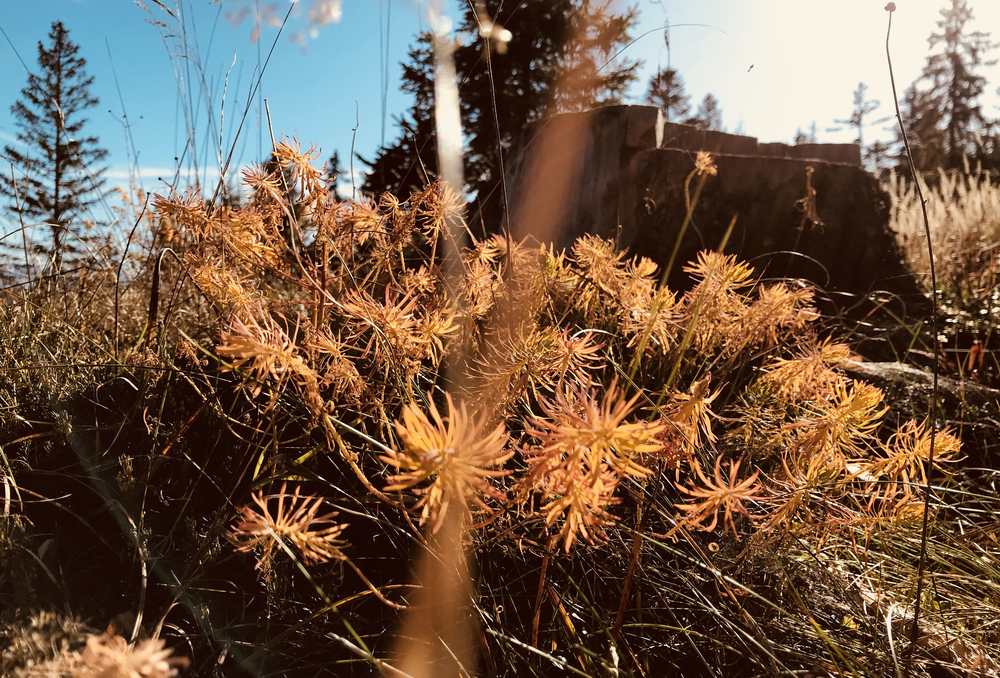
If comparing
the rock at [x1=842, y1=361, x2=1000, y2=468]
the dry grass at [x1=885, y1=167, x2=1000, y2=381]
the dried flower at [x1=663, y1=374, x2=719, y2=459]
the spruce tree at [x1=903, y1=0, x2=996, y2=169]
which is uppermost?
the spruce tree at [x1=903, y1=0, x2=996, y2=169]

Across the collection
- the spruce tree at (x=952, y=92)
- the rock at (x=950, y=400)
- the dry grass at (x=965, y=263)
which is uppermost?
the spruce tree at (x=952, y=92)

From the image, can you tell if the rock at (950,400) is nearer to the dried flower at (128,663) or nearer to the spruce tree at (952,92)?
the dried flower at (128,663)

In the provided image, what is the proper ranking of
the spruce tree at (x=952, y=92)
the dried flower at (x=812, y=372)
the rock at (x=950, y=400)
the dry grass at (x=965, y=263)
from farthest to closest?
the spruce tree at (x=952, y=92), the dry grass at (x=965, y=263), the rock at (x=950, y=400), the dried flower at (x=812, y=372)

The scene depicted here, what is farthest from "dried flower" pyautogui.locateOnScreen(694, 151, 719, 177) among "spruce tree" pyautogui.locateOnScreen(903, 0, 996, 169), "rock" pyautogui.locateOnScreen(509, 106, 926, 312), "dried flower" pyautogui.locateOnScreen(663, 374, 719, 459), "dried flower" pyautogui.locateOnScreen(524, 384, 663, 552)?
"spruce tree" pyautogui.locateOnScreen(903, 0, 996, 169)

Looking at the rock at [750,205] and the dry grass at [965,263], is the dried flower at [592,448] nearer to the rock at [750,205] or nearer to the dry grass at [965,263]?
the rock at [750,205]

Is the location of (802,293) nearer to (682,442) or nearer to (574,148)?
(682,442)

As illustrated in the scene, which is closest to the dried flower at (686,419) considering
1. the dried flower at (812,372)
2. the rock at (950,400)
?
the dried flower at (812,372)

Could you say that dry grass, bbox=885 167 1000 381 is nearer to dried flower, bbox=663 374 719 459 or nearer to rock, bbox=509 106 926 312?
rock, bbox=509 106 926 312

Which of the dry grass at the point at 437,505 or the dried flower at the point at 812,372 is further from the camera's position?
the dried flower at the point at 812,372

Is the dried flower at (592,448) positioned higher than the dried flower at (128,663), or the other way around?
the dried flower at (592,448)

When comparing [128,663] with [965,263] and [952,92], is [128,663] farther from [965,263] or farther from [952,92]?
[952,92]

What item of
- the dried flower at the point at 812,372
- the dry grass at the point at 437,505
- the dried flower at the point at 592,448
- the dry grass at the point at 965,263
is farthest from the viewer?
the dry grass at the point at 965,263

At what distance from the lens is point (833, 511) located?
1126mm

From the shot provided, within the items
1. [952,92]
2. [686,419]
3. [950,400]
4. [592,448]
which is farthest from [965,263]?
[952,92]
